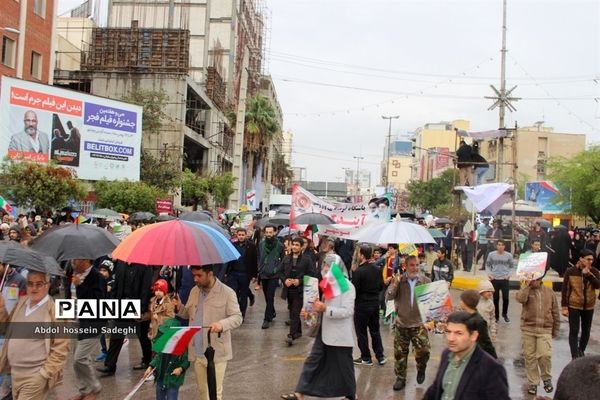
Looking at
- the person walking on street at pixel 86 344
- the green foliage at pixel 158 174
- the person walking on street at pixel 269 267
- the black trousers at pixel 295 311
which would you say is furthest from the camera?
the green foliage at pixel 158 174

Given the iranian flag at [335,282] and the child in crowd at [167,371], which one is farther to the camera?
the iranian flag at [335,282]

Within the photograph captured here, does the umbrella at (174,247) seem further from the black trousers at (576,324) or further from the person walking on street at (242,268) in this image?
the black trousers at (576,324)

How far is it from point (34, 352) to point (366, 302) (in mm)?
4676

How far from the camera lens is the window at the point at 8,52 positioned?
96.8 feet

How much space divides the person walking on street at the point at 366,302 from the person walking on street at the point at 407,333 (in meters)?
0.58

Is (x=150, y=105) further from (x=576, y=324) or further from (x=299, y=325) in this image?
(x=576, y=324)

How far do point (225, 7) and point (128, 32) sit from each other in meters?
16.9

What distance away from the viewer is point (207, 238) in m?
5.61

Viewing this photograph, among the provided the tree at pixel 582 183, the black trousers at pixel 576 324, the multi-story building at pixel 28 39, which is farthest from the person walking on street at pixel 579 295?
the tree at pixel 582 183

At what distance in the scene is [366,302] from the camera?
8.51 m

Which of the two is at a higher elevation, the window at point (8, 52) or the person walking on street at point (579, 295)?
the window at point (8, 52)

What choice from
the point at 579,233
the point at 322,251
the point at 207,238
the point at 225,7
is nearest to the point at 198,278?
the point at 207,238

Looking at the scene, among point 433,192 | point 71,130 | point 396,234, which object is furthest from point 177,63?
point 433,192

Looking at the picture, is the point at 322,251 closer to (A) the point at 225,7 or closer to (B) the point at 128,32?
(B) the point at 128,32
